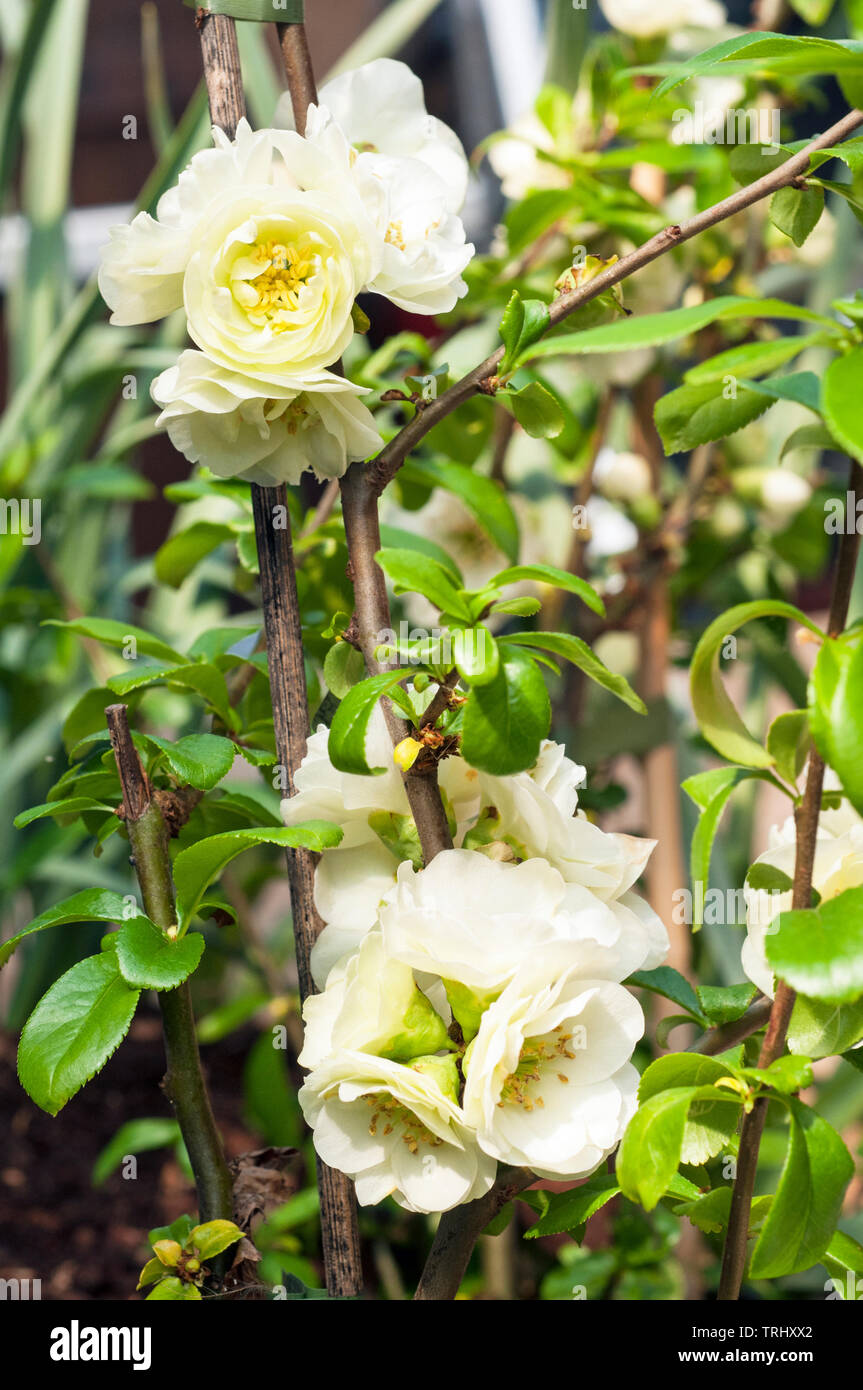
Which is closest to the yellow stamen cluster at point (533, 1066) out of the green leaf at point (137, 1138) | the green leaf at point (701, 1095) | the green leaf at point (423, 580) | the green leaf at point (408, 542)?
the green leaf at point (701, 1095)

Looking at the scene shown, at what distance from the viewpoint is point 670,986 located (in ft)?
1.33

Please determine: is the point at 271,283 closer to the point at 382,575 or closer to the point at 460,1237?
the point at 382,575

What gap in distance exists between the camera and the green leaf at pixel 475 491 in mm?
535

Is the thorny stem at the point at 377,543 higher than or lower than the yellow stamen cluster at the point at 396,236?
lower

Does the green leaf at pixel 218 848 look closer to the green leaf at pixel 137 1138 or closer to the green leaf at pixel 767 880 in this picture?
the green leaf at pixel 767 880

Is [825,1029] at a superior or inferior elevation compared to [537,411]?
inferior

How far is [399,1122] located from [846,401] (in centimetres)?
23

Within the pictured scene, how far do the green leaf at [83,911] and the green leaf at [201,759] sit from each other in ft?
0.15

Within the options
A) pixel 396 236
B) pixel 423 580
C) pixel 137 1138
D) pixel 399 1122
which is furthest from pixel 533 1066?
pixel 137 1138

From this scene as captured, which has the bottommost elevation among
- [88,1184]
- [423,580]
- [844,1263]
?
[88,1184]

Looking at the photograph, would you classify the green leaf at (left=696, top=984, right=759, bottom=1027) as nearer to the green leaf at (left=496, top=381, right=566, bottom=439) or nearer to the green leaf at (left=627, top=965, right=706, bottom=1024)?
the green leaf at (left=627, top=965, right=706, bottom=1024)

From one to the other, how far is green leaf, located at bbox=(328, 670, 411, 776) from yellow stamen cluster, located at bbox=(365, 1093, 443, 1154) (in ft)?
0.32

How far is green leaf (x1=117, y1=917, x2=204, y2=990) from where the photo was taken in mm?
328

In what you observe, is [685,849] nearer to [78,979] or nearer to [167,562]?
[167,562]
